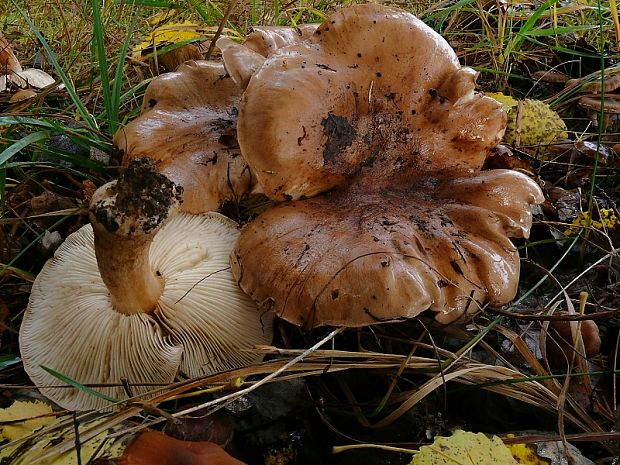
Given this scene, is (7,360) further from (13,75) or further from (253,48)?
(13,75)

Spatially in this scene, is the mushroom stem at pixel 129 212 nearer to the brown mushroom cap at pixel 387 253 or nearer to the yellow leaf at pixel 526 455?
the brown mushroom cap at pixel 387 253

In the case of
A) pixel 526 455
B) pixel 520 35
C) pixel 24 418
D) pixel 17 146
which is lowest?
pixel 526 455

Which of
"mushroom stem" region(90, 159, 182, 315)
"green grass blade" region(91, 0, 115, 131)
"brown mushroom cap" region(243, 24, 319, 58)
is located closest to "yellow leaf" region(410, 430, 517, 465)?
"mushroom stem" region(90, 159, 182, 315)

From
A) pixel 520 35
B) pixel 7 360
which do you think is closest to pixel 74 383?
pixel 7 360

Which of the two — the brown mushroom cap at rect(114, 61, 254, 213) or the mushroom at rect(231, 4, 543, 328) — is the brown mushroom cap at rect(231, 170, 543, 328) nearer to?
the mushroom at rect(231, 4, 543, 328)

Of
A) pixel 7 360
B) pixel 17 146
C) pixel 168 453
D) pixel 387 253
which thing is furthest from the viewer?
pixel 17 146

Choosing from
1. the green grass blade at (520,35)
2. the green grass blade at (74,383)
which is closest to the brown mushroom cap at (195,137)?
the green grass blade at (74,383)
